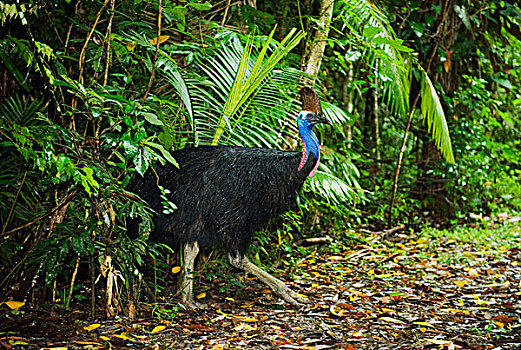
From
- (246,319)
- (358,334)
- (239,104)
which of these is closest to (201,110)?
(239,104)

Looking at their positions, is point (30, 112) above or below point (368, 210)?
above

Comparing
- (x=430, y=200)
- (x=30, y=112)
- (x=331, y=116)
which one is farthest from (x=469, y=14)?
(x=30, y=112)

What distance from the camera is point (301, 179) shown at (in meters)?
3.63

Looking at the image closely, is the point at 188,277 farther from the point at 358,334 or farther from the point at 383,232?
the point at 383,232

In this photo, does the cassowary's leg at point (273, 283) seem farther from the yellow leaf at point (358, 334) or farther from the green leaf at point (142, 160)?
the green leaf at point (142, 160)

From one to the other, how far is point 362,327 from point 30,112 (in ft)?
7.78

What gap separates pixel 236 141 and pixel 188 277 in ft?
3.32

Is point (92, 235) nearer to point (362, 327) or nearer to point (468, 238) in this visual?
point (362, 327)

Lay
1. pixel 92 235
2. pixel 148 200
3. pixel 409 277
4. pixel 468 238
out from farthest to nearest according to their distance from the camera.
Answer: pixel 468 238, pixel 409 277, pixel 148 200, pixel 92 235

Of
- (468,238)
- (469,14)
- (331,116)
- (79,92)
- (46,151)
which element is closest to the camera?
(46,151)

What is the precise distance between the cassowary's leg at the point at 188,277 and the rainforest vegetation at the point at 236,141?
101 millimetres

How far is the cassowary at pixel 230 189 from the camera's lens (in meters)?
3.62

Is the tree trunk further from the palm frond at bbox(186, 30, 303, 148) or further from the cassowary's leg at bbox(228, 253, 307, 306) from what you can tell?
the cassowary's leg at bbox(228, 253, 307, 306)

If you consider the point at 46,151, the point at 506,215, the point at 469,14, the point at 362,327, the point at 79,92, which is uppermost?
the point at 469,14
